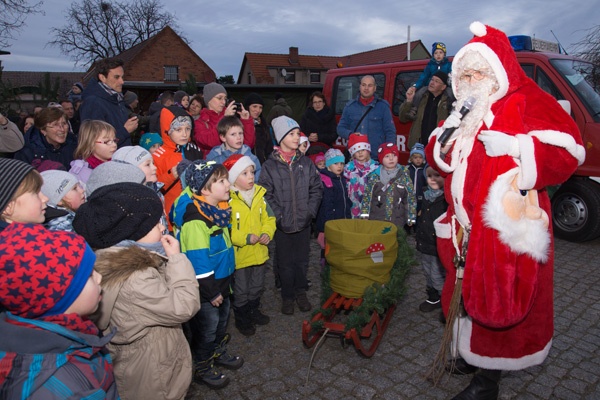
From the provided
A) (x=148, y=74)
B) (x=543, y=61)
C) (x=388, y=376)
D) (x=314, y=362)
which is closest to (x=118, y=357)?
(x=314, y=362)

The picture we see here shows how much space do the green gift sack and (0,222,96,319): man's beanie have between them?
246 cm

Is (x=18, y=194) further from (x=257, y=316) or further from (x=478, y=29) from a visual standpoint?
(x=478, y=29)

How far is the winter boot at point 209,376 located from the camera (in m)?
3.13

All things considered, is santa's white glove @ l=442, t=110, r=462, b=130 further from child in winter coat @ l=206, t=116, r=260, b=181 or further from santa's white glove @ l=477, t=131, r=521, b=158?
child in winter coat @ l=206, t=116, r=260, b=181

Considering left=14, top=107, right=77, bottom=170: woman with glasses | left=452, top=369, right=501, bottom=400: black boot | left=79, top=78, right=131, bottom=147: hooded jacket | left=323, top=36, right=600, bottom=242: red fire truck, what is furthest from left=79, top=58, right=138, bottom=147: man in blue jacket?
left=323, top=36, right=600, bottom=242: red fire truck

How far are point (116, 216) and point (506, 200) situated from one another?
1.96m

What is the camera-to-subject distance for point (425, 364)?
11.1 ft

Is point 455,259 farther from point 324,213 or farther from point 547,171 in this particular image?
point 324,213

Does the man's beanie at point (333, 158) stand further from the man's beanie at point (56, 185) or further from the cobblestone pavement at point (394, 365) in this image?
the man's beanie at point (56, 185)

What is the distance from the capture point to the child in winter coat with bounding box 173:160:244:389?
2941 millimetres

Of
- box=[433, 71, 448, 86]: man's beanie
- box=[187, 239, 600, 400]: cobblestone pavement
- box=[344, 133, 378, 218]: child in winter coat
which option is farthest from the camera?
box=[433, 71, 448, 86]: man's beanie

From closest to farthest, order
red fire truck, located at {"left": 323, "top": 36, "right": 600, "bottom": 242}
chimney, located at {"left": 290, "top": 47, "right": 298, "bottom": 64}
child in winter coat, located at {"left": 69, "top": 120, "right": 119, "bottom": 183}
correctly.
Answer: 1. child in winter coat, located at {"left": 69, "top": 120, "right": 119, "bottom": 183}
2. red fire truck, located at {"left": 323, "top": 36, "right": 600, "bottom": 242}
3. chimney, located at {"left": 290, "top": 47, "right": 298, "bottom": 64}

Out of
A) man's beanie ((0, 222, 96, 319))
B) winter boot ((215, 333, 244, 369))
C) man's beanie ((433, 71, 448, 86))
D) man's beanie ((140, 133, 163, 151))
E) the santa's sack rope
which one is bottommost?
winter boot ((215, 333, 244, 369))

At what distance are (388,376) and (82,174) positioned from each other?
2850 millimetres
